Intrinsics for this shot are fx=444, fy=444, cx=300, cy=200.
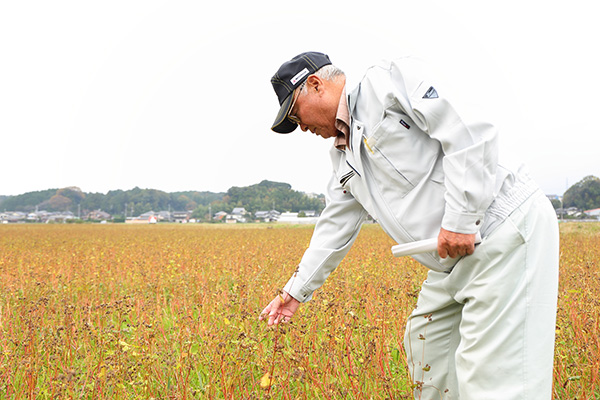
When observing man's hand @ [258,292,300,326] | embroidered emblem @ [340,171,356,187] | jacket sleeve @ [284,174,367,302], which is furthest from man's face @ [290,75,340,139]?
man's hand @ [258,292,300,326]

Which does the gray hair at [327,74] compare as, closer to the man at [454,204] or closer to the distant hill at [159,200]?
the man at [454,204]

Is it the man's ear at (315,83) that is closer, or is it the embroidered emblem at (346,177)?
the man's ear at (315,83)

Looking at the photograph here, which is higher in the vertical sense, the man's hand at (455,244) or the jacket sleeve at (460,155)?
the jacket sleeve at (460,155)

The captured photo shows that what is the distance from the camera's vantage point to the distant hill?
89.9m

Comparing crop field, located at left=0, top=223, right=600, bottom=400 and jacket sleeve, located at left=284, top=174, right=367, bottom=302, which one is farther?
jacket sleeve, located at left=284, top=174, right=367, bottom=302

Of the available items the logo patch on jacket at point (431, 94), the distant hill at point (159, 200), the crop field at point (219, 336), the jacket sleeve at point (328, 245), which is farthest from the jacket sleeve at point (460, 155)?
the distant hill at point (159, 200)

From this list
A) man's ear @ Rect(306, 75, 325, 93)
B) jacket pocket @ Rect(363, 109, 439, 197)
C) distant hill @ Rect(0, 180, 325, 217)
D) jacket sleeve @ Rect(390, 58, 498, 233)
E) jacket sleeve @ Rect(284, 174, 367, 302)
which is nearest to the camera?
jacket sleeve @ Rect(390, 58, 498, 233)

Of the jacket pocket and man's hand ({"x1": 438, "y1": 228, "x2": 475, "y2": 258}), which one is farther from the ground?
the jacket pocket

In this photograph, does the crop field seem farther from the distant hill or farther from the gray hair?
the distant hill

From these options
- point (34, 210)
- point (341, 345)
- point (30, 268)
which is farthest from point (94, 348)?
point (34, 210)

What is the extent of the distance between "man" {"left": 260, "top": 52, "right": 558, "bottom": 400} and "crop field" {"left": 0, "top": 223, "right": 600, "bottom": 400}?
2.14ft

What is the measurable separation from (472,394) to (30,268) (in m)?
6.83

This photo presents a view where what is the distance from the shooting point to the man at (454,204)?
1.56 m

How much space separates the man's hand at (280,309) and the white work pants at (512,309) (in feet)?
3.07
